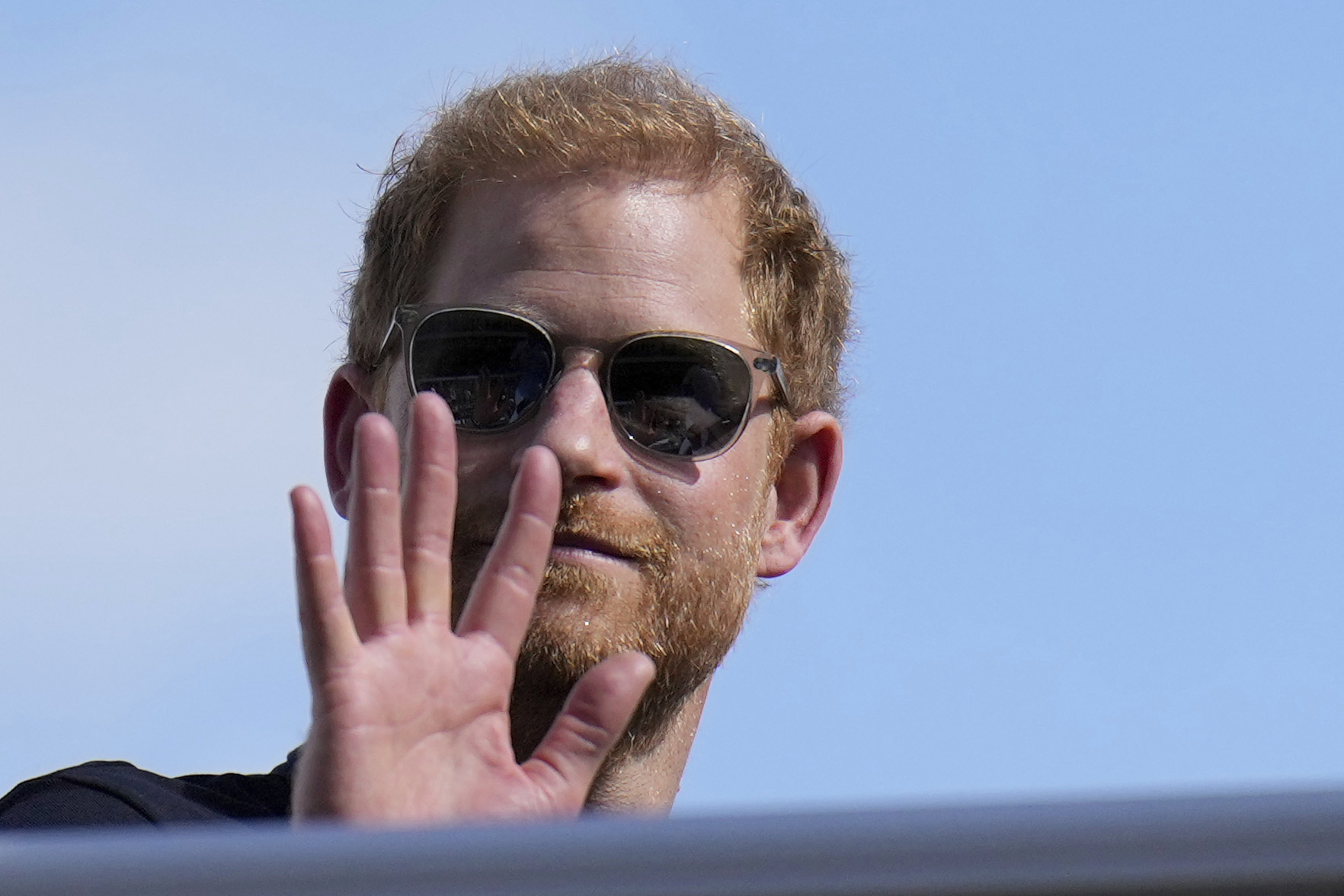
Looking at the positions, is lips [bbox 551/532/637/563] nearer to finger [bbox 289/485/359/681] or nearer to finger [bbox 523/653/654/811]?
finger [bbox 523/653/654/811]

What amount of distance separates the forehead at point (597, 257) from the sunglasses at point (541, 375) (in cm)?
5

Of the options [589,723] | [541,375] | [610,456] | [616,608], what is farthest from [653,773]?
[589,723]

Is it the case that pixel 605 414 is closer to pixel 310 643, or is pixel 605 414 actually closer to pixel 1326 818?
pixel 310 643

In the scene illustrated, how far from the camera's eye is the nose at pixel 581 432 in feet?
9.11

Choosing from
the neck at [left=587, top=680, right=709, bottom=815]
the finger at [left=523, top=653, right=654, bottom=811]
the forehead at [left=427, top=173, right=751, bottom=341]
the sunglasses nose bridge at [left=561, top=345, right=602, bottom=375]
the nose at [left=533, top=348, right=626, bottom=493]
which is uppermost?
the forehead at [left=427, top=173, right=751, bottom=341]

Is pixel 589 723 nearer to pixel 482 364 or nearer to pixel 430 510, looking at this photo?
pixel 430 510

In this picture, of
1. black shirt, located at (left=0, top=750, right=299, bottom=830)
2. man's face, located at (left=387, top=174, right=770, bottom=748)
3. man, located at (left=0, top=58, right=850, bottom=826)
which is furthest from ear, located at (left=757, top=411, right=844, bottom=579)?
black shirt, located at (left=0, top=750, right=299, bottom=830)

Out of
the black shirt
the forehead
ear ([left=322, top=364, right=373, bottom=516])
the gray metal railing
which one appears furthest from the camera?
ear ([left=322, top=364, right=373, bottom=516])

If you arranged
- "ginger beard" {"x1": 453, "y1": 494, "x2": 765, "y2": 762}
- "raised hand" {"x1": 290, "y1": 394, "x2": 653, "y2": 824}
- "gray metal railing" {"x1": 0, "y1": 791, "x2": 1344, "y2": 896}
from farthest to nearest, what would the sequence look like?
"ginger beard" {"x1": 453, "y1": 494, "x2": 765, "y2": 762} → "raised hand" {"x1": 290, "y1": 394, "x2": 653, "y2": 824} → "gray metal railing" {"x1": 0, "y1": 791, "x2": 1344, "y2": 896}

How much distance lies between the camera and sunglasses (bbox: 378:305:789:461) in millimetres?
2846

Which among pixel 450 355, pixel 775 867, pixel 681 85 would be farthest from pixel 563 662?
pixel 775 867

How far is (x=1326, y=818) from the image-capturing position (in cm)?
62

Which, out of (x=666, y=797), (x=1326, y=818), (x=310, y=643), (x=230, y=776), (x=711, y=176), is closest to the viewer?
(x=1326, y=818)

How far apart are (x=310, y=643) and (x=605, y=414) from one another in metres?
1.41
